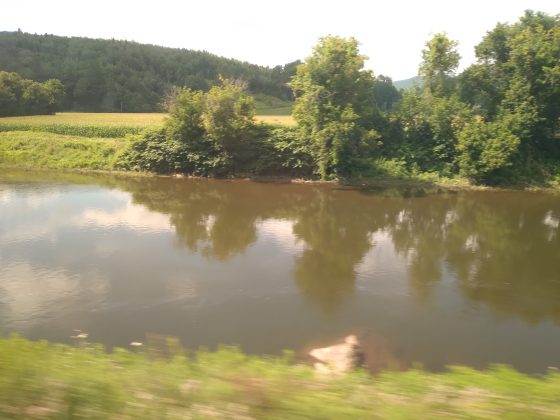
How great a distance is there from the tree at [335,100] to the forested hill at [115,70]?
115ft

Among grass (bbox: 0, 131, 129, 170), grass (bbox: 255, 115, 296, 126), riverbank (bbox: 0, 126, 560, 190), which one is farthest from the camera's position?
grass (bbox: 255, 115, 296, 126)

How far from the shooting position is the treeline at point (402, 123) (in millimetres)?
28562

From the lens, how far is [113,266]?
15.1 m

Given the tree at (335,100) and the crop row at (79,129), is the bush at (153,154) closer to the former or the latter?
the crop row at (79,129)

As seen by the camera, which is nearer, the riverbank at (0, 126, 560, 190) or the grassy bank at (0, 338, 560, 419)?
the grassy bank at (0, 338, 560, 419)

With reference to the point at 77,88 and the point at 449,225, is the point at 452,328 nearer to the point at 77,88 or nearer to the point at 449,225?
the point at 449,225

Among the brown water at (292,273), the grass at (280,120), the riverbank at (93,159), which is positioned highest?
the grass at (280,120)

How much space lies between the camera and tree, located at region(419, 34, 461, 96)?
101 feet

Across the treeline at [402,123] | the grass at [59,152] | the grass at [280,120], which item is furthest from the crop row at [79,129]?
the grass at [280,120]

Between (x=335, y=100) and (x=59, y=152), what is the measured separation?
2240cm

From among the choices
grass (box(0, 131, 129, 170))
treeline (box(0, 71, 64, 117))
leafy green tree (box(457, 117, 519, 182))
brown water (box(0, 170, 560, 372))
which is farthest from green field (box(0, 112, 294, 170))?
leafy green tree (box(457, 117, 519, 182))

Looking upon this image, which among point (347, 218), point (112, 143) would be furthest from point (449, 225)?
point (112, 143)

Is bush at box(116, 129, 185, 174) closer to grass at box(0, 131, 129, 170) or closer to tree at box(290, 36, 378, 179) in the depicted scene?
grass at box(0, 131, 129, 170)

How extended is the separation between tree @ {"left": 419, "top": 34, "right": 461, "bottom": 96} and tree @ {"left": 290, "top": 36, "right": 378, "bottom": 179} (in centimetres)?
447
